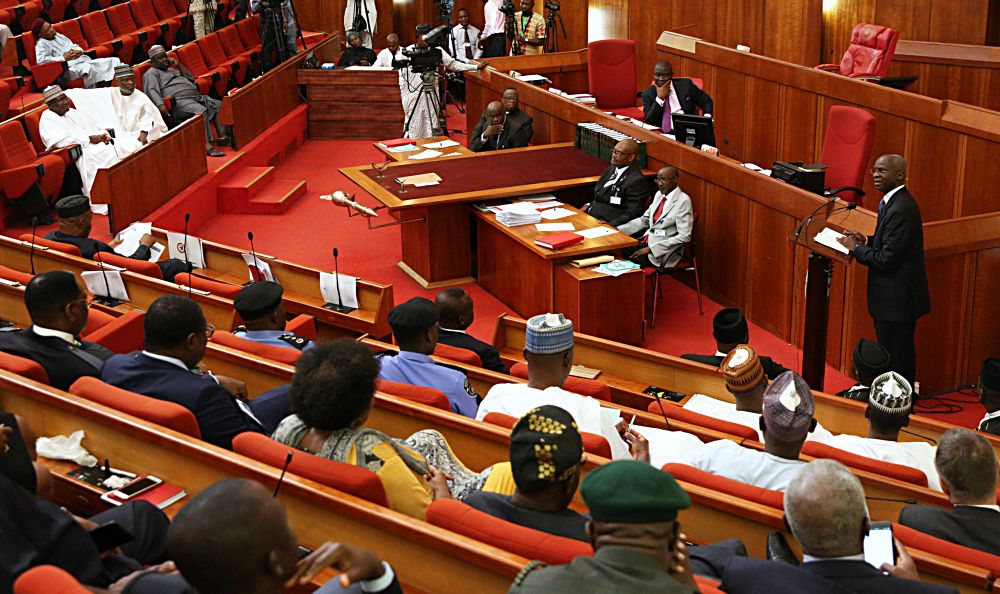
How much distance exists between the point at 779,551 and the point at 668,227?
14.0ft

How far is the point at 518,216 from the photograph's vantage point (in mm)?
6793

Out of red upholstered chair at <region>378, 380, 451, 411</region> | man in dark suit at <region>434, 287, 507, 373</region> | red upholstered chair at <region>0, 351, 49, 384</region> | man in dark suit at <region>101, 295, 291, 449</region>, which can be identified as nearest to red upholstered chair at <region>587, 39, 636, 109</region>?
man in dark suit at <region>434, 287, 507, 373</region>

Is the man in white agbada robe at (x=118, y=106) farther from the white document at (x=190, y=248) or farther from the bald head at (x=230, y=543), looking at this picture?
the bald head at (x=230, y=543)

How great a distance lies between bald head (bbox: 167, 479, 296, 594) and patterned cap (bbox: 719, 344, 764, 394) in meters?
2.36

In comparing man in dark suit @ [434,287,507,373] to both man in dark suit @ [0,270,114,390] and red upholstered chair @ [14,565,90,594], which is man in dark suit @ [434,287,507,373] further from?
red upholstered chair @ [14,565,90,594]

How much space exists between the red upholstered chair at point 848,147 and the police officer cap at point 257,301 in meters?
3.80

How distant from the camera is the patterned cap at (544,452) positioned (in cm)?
220

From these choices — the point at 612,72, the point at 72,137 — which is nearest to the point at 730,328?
the point at 612,72

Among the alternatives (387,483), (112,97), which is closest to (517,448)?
(387,483)

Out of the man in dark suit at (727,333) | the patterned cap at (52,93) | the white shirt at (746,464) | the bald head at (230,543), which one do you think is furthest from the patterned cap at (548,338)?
the patterned cap at (52,93)

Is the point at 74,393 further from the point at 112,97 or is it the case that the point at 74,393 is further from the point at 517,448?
the point at 112,97

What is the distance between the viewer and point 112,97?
912 centimetres

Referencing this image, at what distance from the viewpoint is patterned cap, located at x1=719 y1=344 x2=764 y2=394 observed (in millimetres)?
3764

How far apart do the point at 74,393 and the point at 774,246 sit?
4218 mm
